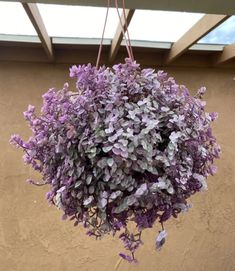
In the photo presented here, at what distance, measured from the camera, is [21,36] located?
3.47m

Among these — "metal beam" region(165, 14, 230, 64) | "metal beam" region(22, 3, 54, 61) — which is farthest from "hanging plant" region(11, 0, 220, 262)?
"metal beam" region(165, 14, 230, 64)

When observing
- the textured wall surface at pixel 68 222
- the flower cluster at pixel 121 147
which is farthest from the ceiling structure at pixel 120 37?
the flower cluster at pixel 121 147

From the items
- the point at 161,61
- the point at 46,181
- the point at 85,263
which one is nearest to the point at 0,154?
the point at 85,263

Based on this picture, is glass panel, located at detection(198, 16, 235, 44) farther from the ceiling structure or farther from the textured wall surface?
the textured wall surface

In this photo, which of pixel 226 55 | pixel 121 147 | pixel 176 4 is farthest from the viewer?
pixel 226 55

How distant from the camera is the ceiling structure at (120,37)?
2924 mm

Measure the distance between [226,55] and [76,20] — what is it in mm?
1415

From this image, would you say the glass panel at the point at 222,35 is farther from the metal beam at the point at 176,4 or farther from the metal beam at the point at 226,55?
the metal beam at the point at 176,4

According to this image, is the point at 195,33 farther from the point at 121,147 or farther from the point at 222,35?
the point at 121,147

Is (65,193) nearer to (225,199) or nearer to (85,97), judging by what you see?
(85,97)

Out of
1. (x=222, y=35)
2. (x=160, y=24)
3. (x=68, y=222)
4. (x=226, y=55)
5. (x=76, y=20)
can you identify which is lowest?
(x=68, y=222)

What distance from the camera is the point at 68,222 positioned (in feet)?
12.0

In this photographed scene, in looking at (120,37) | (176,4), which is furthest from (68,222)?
(176,4)

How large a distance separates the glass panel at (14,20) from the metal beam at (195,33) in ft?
3.83
